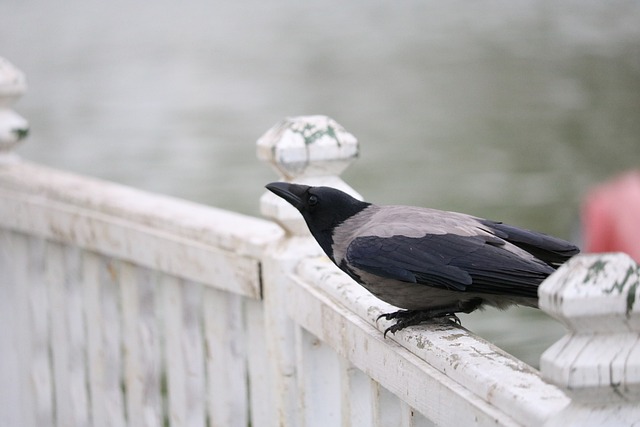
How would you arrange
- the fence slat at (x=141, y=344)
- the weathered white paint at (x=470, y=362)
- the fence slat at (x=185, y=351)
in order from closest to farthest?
the weathered white paint at (x=470, y=362) < the fence slat at (x=185, y=351) < the fence slat at (x=141, y=344)

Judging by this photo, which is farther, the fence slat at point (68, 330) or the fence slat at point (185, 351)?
the fence slat at point (68, 330)

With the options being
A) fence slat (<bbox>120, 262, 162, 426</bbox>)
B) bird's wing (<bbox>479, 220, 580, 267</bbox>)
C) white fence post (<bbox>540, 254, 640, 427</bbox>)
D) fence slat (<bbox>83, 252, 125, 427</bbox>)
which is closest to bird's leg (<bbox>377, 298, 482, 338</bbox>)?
bird's wing (<bbox>479, 220, 580, 267</bbox>)

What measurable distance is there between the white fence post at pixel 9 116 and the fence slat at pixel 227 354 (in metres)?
1.24

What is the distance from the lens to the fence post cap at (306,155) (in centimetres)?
247

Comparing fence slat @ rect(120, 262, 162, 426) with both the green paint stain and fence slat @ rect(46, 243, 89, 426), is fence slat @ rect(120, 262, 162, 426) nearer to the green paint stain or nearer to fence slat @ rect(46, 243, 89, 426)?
fence slat @ rect(46, 243, 89, 426)

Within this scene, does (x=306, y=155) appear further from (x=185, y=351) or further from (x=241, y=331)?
(x=185, y=351)

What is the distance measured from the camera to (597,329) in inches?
48.8

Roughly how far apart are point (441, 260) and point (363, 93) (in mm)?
12594

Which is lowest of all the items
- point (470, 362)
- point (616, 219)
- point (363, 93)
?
point (363, 93)

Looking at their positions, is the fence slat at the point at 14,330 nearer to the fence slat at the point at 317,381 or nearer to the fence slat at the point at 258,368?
the fence slat at the point at 258,368

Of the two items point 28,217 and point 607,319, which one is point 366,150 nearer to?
point 28,217

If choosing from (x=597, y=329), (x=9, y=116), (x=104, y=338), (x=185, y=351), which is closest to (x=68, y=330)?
(x=104, y=338)

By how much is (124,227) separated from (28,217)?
0.53 m

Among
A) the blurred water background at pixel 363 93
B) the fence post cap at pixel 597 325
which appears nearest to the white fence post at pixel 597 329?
the fence post cap at pixel 597 325
